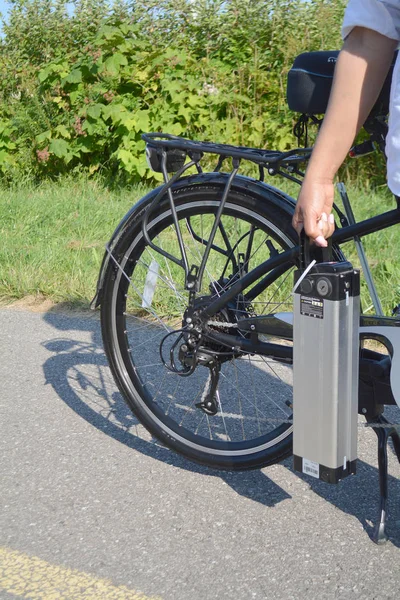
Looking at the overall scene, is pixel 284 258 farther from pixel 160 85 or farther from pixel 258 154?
pixel 160 85

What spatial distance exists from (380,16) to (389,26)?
3 cm

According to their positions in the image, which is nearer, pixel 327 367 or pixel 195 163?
pixel 327 367

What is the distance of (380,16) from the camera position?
190 centimetres

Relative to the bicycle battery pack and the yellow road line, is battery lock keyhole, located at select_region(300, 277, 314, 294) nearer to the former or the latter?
the bicycle battery pack

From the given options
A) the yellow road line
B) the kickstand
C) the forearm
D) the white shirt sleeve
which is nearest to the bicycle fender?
the forearm

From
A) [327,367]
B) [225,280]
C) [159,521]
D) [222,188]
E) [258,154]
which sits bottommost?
[159,521]

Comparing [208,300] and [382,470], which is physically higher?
[208,300]

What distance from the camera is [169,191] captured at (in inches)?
109

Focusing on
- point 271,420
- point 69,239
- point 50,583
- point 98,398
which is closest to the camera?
point 50,583

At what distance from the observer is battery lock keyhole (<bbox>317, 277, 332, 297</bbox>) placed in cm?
220

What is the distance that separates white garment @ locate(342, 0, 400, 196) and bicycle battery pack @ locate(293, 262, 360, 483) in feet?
1.29

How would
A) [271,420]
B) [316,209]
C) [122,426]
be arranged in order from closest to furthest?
[316,209], [271,420], [122,426]

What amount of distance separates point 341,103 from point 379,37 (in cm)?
17

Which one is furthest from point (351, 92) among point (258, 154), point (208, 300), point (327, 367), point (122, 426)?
point (122, 426)
